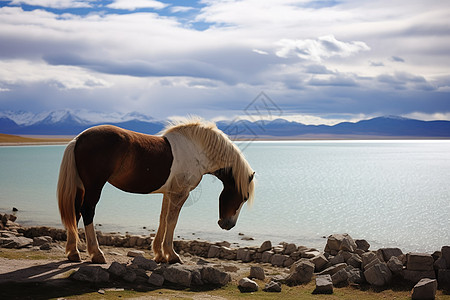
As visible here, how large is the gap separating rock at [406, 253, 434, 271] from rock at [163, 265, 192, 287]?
150 inches

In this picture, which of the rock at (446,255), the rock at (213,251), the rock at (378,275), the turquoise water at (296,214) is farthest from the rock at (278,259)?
the rock at (446,255)

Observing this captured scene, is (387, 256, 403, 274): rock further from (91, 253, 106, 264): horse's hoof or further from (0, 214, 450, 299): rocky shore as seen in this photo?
(91, 253, 106, 264): horse's hoof

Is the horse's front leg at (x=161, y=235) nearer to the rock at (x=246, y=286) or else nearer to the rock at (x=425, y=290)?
the rock at (x=246, y=286)

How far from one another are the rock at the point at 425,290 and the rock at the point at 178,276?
3.50m

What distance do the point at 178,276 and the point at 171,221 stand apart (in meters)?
1.22

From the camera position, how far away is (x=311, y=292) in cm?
776

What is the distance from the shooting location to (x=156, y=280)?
701 cm

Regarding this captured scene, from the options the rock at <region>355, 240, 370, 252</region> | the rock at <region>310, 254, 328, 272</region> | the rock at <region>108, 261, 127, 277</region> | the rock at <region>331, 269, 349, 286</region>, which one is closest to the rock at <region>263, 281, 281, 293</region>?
the rock at <region>331, 269, 349, 286</region>

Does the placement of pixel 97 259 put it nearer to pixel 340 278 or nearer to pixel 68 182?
pixel 68 182

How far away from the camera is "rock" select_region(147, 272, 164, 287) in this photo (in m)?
6.98

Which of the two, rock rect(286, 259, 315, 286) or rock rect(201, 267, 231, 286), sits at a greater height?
rock rect(201, 267, 231, 286)

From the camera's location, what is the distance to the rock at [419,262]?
8.15 metres

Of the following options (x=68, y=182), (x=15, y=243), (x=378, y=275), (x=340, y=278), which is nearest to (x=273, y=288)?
(x=340, y=278)

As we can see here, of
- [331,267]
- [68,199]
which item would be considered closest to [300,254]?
[331,267]
